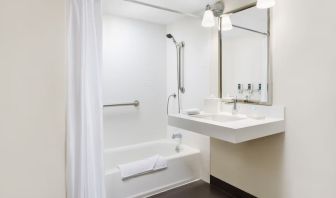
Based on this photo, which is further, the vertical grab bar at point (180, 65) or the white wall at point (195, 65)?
the vertical grab bar at point (180, 65)

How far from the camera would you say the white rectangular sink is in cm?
169

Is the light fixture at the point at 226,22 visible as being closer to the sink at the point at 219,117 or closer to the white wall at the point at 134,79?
the sink at the point at 219,117

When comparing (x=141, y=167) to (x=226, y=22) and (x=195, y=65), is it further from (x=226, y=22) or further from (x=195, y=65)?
(x=226, y=22)

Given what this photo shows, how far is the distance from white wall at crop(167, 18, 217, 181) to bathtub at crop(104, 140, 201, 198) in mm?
137

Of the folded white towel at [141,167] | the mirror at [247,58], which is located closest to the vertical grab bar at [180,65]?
the mirror at [247,58]

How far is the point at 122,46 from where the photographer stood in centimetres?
304

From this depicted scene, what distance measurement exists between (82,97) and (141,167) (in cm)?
115

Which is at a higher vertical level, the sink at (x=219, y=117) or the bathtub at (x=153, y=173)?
the sink at (x=219, y=117)

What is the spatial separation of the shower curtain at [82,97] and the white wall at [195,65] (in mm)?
1515

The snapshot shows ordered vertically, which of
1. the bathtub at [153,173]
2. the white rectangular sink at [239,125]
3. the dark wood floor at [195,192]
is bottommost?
the dark wood floor at [195,192]

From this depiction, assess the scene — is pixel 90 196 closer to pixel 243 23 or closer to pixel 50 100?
pixel 50 100

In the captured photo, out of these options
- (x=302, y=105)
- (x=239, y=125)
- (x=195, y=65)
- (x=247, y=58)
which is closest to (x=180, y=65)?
(x=195, y=65)

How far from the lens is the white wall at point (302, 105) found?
1.64 m

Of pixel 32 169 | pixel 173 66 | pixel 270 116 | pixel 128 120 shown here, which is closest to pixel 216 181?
pixel 270 116
